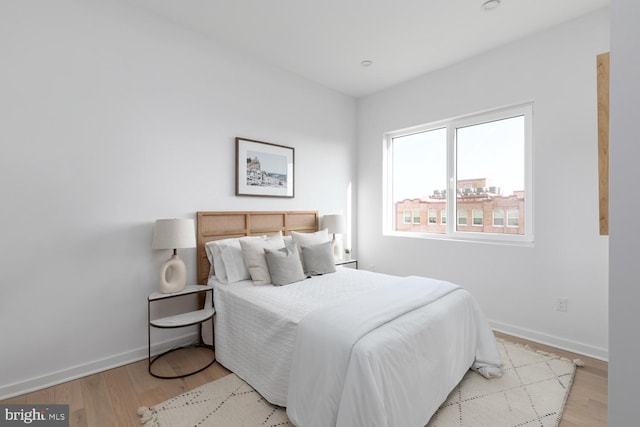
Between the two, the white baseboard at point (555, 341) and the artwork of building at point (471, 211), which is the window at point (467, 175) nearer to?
the artwork of building at point (471, 211)

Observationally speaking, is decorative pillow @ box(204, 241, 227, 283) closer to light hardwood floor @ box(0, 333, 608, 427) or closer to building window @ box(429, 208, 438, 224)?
light hardwood floor @ box(0, 333, 608, 427)

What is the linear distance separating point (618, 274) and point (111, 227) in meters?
2.93

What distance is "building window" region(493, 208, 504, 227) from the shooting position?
3.25m

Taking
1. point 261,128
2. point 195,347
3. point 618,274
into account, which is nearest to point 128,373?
point 195,347

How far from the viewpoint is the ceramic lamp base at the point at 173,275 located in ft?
8.18

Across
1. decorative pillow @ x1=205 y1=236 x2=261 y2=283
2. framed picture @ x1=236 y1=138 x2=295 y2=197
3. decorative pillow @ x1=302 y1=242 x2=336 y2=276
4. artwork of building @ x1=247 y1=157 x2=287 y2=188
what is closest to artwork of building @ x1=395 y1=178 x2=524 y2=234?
decorative pillow @ x1=302 y1=242 x2=336 y2=276

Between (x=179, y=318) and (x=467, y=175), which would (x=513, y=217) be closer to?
(x=467, y=175)

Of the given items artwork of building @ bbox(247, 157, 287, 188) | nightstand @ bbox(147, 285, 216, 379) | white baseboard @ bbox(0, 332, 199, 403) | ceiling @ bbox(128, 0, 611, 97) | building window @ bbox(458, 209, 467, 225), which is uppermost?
ceiling @ bbox(128, 0, 611, 97)

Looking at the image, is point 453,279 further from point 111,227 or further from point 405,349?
point 111,227

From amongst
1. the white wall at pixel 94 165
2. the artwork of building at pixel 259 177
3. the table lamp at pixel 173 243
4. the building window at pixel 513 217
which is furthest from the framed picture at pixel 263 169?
the building window at pixel 513 217

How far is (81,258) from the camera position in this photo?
7.57 feet

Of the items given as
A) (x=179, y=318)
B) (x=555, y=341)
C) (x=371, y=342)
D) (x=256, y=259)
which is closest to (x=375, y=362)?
(x=371, y=342)

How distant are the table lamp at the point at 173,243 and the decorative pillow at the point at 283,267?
0.66m

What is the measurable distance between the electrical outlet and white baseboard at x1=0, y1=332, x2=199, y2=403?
11.3 feet
